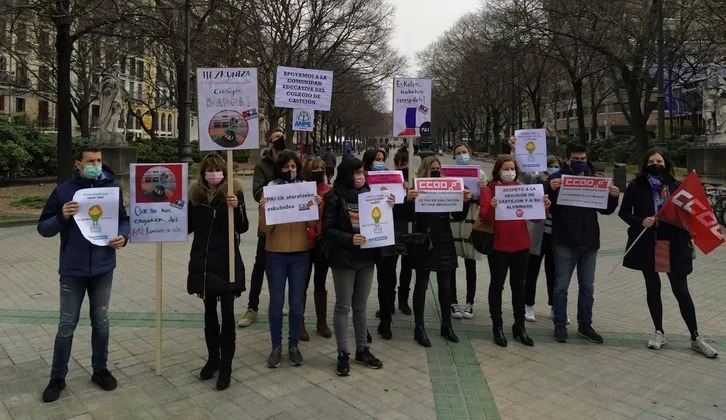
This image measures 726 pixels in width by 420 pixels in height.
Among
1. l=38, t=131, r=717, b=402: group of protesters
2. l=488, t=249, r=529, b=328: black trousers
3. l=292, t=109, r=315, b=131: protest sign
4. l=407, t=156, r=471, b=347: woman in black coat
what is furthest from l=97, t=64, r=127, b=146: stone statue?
l=488, t=249, r=529, b=328: black trousers

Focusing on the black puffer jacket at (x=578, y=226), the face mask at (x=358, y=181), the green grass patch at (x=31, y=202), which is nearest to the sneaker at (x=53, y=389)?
the face mask at (x=358, y=181)

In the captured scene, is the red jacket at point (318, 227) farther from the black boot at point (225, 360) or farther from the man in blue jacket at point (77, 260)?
the man in blue jacket at point (77, 260)

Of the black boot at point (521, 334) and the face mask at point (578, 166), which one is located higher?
the face mask at point (578, 166)

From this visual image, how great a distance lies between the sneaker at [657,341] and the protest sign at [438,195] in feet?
7.57

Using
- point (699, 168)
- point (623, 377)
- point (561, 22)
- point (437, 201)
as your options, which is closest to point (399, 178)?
point (437, 201)

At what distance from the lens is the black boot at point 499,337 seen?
5395 millimetres

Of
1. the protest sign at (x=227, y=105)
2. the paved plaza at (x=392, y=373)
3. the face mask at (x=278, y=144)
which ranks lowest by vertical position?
the paved plaza at (x=392, y=373)

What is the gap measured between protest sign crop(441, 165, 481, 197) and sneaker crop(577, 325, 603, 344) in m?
1.76

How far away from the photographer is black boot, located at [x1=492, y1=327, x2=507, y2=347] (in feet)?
17.7

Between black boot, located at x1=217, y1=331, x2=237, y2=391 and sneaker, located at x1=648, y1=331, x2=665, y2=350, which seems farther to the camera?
sneaker, located at x1=648, y1=331, x2=665, y2=350

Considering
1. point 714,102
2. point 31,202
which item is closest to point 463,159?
point 31,202

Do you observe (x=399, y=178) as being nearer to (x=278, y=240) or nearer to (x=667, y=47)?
(x=278, y=240)

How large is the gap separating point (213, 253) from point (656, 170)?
419 centimetres

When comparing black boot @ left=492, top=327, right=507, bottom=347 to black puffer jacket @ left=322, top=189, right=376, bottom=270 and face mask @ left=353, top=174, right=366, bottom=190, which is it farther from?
face mask @ left=353, top=174, right=366, bottom=190
